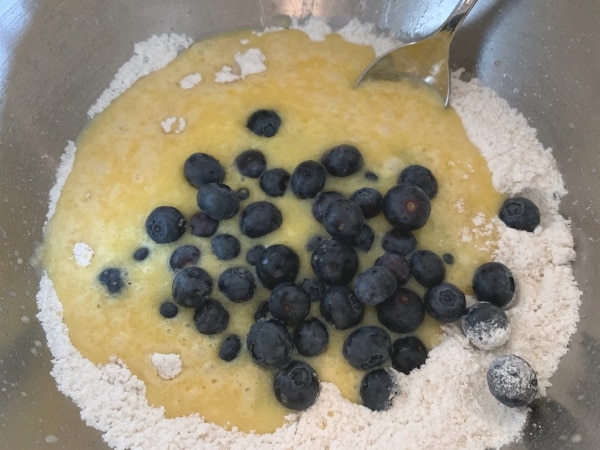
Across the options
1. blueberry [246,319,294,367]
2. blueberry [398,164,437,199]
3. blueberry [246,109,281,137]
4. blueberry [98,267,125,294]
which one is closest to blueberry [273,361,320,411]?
blueberry [246,319,294,367]

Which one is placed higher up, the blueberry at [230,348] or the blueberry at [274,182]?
the blueberry at [274,182]

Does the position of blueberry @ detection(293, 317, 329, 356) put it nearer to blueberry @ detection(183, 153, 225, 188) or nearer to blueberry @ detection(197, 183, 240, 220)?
blueberry @ detection(197, 183, 240, 220)

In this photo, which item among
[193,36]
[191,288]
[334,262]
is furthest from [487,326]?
[193,36]

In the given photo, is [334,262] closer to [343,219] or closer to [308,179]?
[343,219]

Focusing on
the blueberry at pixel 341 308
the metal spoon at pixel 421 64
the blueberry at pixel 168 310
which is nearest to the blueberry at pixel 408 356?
the blueberry at pixel 341 308

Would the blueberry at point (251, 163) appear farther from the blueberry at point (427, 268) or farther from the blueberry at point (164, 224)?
the blueberry at point (427, 268)
